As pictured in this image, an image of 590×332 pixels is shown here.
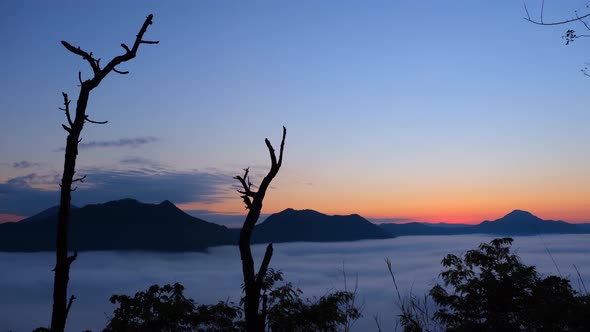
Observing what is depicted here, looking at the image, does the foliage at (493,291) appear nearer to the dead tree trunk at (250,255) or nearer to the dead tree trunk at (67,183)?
the dead tree trunk at (250,255)

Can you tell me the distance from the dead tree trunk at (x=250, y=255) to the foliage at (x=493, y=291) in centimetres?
430

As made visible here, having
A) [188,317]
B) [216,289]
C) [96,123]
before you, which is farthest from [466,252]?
[216,289]

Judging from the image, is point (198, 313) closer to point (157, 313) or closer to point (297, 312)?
point (157, 313)

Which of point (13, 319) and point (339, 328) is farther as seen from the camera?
point (13, 319)

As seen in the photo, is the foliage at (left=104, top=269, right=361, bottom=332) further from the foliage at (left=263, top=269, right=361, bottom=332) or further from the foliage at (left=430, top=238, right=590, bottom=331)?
the foliage at (left=430, top=238, right=590, bottom=331)

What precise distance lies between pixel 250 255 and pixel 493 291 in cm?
640

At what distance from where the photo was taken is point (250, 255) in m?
4.98

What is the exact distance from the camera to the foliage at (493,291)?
8.50 meters

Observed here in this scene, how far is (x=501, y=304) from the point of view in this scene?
29.9 feet

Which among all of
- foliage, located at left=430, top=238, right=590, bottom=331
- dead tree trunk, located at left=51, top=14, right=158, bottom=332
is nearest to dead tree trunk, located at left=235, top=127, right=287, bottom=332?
dead tree trunk, located at left=51, top=14, right=158, bottom=332

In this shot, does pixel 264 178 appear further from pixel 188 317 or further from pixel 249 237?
pixel 188 317

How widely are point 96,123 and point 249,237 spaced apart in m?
2.08

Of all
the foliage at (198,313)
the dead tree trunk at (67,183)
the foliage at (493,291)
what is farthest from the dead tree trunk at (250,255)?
the foliage at (493,291)

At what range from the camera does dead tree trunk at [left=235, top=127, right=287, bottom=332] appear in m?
4.98
